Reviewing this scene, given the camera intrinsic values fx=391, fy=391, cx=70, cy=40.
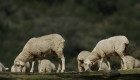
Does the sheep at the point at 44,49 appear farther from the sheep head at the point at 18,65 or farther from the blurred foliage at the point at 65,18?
the blurred foliage at the point at 65,18

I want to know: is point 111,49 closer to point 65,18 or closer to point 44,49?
point 44,49

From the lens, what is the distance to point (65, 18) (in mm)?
72625

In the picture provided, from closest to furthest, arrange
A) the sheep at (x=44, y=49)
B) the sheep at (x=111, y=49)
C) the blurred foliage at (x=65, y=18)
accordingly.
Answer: the sheep at (x=111, y=49)
the sheep at (x=44, y=49)
the blurred foliage at (x=65, y=18)

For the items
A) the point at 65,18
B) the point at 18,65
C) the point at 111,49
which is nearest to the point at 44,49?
the point at 18,65

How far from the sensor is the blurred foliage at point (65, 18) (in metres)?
66.1

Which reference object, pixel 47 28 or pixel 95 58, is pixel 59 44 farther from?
pixel 47 28

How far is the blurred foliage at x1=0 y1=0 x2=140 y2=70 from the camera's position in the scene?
66.1 m

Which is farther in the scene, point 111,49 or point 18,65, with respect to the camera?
point 18,65

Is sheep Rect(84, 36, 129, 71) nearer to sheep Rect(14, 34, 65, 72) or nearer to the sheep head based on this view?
sheep Rect(14, 34, 65, 72)

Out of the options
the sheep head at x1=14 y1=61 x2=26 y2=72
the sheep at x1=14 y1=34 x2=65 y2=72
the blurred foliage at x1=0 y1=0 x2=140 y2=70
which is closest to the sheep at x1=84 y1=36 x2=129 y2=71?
the sheep at x1=14 y1=34 x2=65 y2=72

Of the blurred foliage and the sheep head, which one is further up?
the blurred foliage

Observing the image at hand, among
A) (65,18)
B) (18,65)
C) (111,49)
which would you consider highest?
(65,18)

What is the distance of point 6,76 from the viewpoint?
49.2 ft

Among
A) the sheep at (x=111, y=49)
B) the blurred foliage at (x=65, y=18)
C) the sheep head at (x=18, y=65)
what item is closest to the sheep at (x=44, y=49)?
the sheep head at (x=18, y=65)
